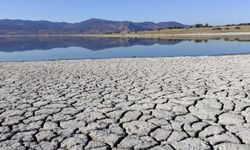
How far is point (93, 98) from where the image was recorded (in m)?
5.59

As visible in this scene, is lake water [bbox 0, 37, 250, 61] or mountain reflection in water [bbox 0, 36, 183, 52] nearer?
lake water [bbox 0, 37, 250, 61]

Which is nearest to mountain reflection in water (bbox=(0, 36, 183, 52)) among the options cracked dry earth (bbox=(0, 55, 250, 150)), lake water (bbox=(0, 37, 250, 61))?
lake water (bbox=(0, 37, 250, 61))

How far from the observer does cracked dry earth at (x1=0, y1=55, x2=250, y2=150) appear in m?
3.51

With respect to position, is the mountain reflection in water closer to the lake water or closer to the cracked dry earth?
the lake water

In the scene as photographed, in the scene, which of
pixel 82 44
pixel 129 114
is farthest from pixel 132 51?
pixel 129 114

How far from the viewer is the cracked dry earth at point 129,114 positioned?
3.51 meters

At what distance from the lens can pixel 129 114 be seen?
14.7 feet

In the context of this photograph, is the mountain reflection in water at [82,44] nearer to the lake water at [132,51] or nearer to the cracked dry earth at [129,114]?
the lake water at [132,51]

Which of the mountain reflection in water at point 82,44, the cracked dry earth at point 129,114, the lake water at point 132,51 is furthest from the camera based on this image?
the mountain reflection in water at point 82,44

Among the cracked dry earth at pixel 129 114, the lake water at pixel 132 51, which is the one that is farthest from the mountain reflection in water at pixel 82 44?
the cracked dry earth at pixel 129 114

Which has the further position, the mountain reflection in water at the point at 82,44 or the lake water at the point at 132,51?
the mountain reflection in water at the point at 82,44

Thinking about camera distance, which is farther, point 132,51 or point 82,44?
point 82,44

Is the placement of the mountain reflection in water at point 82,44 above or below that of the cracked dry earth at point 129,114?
below

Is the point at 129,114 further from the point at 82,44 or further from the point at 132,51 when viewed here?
the point at 82,44
